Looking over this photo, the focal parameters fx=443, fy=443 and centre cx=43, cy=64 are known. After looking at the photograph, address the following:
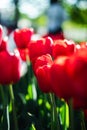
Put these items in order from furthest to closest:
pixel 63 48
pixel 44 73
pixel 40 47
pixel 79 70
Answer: pixel 40 47
pixel 63 48
pixel 44 73
pixel 79 70

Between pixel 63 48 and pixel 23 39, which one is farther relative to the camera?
pixel 23 39

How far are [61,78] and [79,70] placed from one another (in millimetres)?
70

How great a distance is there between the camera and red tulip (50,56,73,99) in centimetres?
96

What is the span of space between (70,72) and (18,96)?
106cm

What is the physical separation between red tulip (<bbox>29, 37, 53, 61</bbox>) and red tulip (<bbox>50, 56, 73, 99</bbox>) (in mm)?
556

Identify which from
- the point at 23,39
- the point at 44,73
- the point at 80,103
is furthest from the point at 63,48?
the point at 23,39

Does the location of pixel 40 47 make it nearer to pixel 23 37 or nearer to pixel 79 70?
pixel 23 37

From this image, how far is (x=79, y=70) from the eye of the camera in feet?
3.04

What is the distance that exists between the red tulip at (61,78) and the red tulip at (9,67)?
15.7 inches

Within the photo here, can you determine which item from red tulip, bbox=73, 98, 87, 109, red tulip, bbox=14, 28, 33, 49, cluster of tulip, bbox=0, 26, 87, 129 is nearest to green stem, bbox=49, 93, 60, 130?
cluster of tulip, bbox=0, 26, 87, 129

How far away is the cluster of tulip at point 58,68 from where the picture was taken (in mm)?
935

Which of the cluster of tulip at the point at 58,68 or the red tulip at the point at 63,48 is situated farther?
the red tulip at the point at 63,48

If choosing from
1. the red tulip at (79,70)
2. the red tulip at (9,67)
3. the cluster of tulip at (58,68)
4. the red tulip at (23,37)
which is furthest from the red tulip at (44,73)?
the red tulip at (23,37)

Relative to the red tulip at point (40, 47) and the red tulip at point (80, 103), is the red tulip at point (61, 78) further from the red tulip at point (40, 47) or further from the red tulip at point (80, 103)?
the red tulip at point (40, 47)
